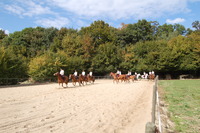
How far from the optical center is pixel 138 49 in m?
58.2

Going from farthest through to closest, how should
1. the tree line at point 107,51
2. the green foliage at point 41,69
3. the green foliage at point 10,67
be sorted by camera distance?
the tree line at point 107,51, the green foliage at point 41,69, the green foliage at point 10,67

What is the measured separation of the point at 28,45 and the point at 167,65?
46.2 metres

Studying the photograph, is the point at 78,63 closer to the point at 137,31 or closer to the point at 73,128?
the point at 137,31

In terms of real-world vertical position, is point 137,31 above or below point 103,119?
above

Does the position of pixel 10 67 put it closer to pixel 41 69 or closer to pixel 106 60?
pixel 41 69

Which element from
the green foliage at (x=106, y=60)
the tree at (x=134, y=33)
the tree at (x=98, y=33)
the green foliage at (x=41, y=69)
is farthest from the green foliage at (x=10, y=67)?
the tree at (x=134, y=33)

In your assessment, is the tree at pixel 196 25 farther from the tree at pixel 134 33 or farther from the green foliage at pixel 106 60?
the green foliage at pixel 106 60

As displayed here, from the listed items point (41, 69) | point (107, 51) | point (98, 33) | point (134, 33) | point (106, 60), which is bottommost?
point (41, 69)

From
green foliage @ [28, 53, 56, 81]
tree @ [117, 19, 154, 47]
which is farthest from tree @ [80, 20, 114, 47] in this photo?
green foliage @ [28, 53, 56, 81]

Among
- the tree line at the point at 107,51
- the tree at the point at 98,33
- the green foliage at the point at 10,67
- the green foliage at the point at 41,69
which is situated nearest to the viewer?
the green foliage at the point at 10,67

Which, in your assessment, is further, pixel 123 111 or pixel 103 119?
pixel 123 111

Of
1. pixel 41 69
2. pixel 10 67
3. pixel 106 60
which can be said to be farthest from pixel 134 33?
pixel 10 67

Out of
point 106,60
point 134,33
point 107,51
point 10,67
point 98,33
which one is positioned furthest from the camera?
point 134,33

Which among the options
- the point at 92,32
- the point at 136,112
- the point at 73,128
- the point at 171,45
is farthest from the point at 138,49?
the point at 73,128
